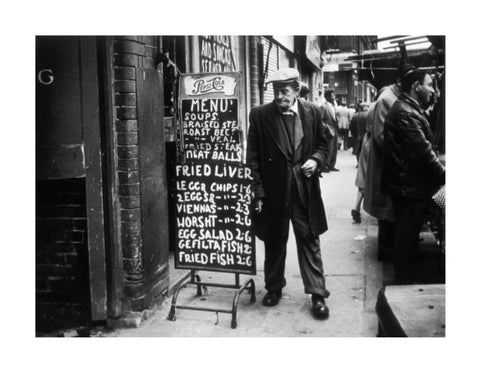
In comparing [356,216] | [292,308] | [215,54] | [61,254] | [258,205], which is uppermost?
[215,54]

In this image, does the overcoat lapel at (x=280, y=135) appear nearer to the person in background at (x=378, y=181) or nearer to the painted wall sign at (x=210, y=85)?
the painted wall sign at (x=210, y=85)

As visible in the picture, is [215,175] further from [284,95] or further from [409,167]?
[409,167]

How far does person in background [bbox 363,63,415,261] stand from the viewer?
17.3ft

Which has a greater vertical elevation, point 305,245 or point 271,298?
point 305,245

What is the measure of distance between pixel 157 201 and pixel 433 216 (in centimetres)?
263

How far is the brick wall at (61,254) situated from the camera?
12.9ft

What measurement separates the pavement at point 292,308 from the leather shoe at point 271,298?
42 mm

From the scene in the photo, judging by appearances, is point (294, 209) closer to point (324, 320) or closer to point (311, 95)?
point (324, 320)

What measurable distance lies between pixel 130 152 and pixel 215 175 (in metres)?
0.66

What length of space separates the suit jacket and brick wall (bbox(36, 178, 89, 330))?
4.42ft

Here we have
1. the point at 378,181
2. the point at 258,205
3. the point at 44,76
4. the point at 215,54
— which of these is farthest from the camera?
the point at 215,54

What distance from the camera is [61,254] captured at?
159 inches

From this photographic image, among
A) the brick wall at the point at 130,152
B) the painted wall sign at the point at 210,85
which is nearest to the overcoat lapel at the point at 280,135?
the painted wall sign at the point at 210,85

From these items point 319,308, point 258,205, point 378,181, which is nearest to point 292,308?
point 319,308
